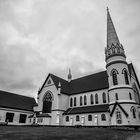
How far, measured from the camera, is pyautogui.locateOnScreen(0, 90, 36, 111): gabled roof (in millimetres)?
45809

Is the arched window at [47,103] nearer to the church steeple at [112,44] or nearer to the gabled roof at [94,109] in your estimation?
the gabled roof at [94,109]

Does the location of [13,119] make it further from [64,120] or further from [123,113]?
[123,113]

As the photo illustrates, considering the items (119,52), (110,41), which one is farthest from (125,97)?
(110,41)

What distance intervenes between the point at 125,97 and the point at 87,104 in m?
13.1

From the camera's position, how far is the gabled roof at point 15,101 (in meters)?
45.8

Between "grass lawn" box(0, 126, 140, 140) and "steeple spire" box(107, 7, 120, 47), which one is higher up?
"steeple spire" box(107, 7, 120, 47)

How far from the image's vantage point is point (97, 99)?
40.9 metres

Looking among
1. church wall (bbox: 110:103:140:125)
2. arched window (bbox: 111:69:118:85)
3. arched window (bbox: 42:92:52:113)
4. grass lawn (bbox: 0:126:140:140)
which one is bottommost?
grass lawn (bbox: 0:126:140:140)

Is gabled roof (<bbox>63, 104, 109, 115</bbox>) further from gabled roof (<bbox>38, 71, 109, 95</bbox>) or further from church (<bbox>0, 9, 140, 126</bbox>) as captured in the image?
gabled roof (<bbox>38, 71, 109, 95</bbox>)

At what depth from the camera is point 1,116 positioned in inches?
1686

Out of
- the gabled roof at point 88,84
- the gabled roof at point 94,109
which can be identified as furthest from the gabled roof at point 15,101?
the gabled roof at point 94,109

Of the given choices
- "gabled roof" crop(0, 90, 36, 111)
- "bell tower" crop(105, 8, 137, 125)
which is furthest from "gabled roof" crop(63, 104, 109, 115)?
"gabled roof" crop(0, 90, 36, 111)

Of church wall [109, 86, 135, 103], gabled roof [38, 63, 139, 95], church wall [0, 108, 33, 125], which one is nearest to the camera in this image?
church wall [109, 86, 135, 103]

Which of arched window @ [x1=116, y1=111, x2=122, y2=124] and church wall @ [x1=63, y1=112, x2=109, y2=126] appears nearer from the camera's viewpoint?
arched window @ [x1=116, y1=111, x2=122, y2=124]
